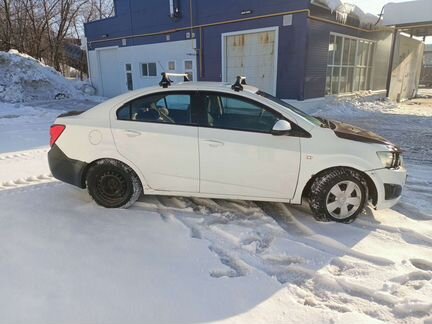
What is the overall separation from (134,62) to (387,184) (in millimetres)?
17658

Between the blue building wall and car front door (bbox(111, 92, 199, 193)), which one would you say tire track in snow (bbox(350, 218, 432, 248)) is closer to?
car front door (bbox(111, 92, 199, 193))

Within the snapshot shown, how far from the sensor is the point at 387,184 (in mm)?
3824

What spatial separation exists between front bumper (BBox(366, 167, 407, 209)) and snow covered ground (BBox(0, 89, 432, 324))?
28cm

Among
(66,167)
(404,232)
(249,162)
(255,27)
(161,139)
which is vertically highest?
(255,27)

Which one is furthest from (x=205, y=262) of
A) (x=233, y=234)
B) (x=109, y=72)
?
(x=109, y=72)

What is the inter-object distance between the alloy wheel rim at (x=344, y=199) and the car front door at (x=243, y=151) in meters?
0.45

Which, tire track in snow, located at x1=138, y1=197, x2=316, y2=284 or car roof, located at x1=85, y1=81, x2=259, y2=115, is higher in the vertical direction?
car roof, located at x1=85, y1=81, x2=259, y2=115

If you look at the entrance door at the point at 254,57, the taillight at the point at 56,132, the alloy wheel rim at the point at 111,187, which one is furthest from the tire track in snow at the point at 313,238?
the entrance door at the point at 254,57

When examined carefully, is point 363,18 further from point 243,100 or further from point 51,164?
point 51,164

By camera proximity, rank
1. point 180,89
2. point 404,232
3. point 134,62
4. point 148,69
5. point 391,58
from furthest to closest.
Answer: point 134,62 < point 148,69 < point 391,58 < point 180,89 < point 404,232

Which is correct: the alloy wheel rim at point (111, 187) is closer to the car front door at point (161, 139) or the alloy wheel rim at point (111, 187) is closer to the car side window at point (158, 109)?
the car front door at point (161, 139)

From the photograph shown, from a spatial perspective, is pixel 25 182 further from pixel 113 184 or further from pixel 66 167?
pixel 113 184

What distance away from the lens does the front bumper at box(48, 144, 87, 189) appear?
425 centimetres

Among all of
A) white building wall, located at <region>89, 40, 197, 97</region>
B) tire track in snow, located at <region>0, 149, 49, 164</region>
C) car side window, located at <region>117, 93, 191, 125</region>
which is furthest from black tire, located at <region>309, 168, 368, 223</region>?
white building wall, located at <region>89, 40, 197, 97</region>
